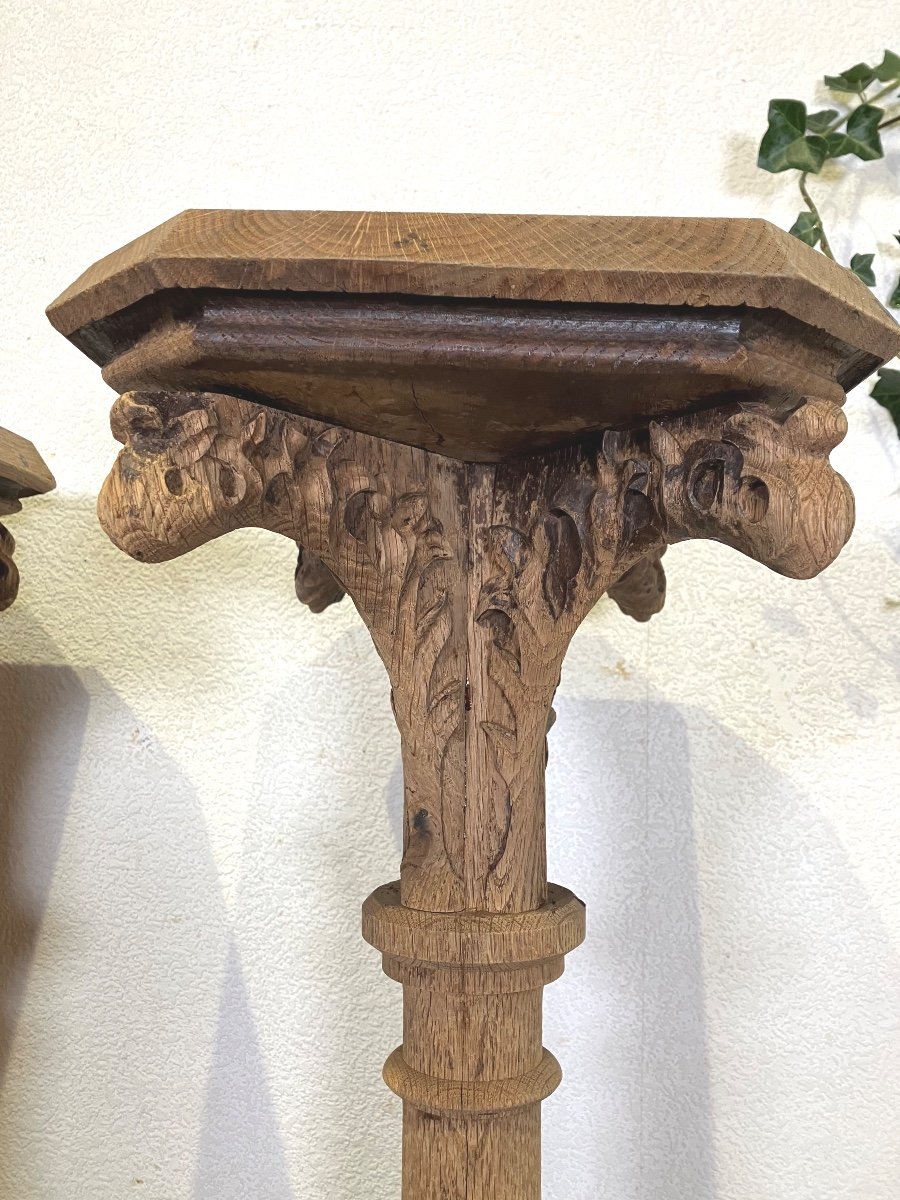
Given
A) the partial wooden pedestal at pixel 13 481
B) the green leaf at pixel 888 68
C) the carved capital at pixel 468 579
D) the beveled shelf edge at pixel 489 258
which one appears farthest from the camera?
the green leaf at pixel 888 68

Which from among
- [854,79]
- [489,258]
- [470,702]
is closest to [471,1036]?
[470,702]

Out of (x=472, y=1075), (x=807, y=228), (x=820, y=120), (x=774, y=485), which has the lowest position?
(x=472, y=1075)

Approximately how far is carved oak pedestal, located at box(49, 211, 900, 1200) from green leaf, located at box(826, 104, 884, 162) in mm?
469

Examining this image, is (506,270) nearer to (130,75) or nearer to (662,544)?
(662,544)

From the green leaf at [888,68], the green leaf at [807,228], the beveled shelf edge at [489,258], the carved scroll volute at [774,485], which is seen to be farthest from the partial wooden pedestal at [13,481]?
the green leaf at [888,68]

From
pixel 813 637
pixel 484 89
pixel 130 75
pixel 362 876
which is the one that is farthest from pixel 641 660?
pixel 130 75

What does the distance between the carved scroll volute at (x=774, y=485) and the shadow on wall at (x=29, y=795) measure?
72 cm

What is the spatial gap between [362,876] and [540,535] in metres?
0.51

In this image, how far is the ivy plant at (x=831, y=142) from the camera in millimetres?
1035

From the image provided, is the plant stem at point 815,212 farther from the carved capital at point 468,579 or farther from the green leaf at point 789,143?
the carved capital at point 468,579

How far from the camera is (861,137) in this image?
3.43 ft

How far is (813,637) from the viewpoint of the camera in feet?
3.51

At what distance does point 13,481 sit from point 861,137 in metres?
0.77

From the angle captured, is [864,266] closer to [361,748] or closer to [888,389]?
[888,389]
